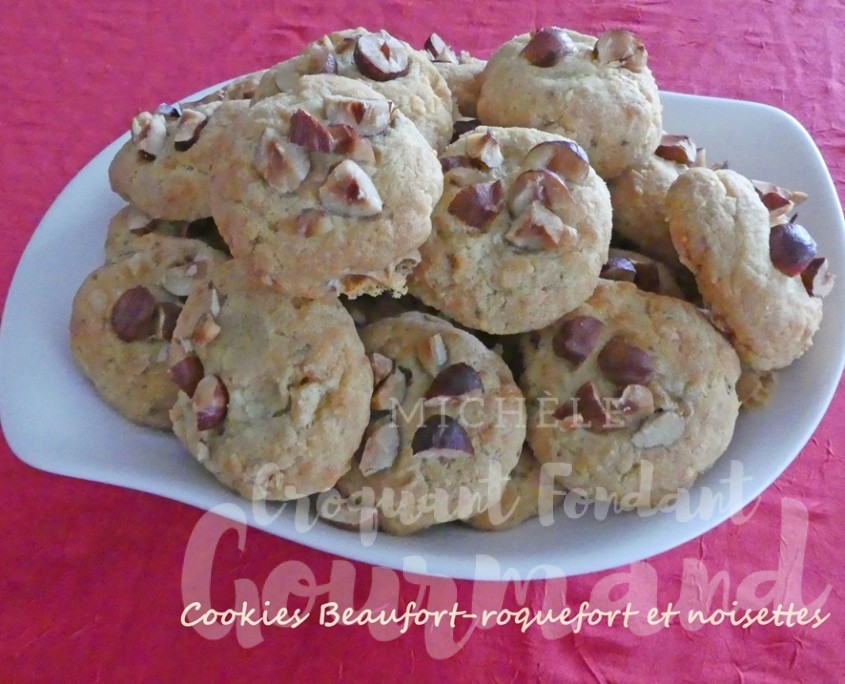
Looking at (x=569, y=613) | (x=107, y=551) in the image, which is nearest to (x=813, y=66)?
(x=569, y=613)

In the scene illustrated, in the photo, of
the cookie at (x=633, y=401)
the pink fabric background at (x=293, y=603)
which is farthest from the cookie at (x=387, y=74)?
the pink fabric background at (x=293, y=603)

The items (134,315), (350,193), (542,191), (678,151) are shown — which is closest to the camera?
(350,193)

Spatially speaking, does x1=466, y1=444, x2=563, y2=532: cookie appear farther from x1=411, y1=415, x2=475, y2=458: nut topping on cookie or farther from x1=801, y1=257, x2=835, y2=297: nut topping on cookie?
x1=801, y1=257, x2=835, y2=297: nut topping on cookie

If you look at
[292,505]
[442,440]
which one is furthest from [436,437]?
[292,505]

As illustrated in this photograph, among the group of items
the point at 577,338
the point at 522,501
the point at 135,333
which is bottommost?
the point at 522,501

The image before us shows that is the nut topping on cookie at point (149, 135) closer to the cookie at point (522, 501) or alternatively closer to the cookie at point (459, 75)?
the cookie at point (459, 75)

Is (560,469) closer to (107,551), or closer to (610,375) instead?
(610,375)

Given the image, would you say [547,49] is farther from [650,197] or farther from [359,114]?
[359,114]
